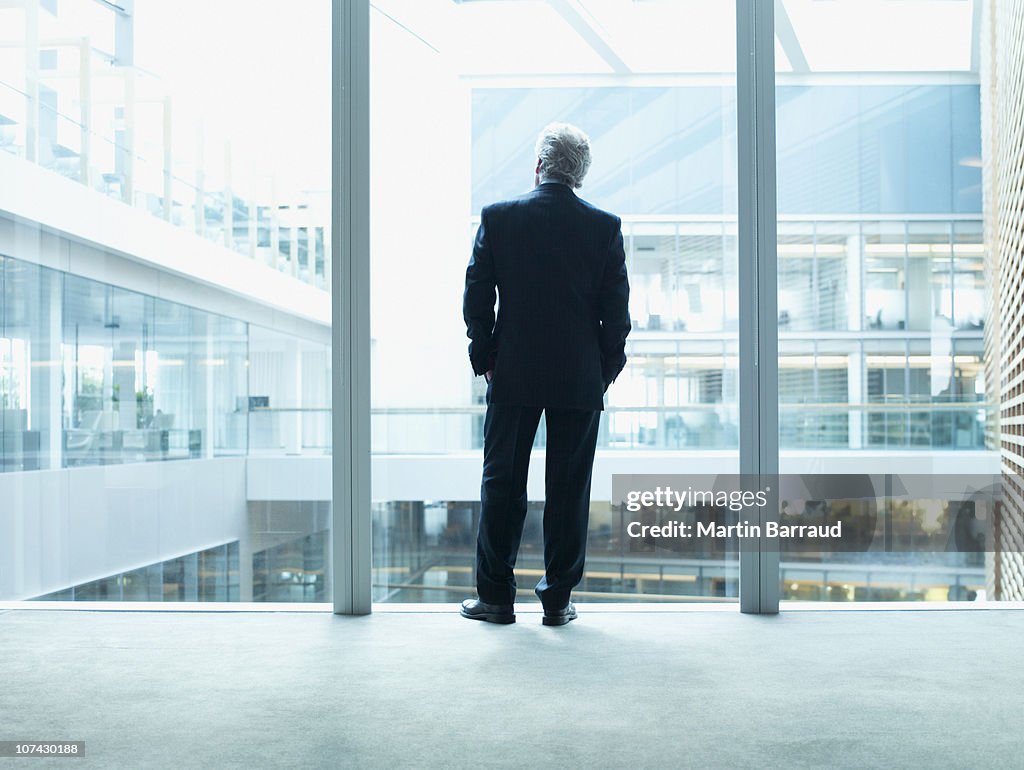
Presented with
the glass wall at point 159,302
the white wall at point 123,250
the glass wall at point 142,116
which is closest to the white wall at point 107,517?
the glass wall at point 159,302

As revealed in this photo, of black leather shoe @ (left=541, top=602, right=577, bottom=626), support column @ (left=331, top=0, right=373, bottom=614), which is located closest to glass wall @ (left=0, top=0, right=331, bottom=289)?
support column @ (left=331, top=0, right=373, bottom=614)

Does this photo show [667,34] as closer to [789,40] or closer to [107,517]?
[789,40]

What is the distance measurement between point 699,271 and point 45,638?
7.14 feet

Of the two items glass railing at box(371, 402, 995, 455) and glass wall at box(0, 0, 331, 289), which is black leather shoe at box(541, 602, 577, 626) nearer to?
glass railing at box(371, 402, 995, 455)

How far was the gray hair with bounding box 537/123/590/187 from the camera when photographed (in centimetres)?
263

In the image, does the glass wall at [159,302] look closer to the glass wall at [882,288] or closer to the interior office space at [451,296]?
the interior office space at [451,296]

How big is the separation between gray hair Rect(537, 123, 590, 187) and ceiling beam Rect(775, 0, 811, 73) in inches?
29.8

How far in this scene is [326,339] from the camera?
2.84 m

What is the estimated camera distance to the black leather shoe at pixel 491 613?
263cm

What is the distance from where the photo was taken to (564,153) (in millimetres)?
2635

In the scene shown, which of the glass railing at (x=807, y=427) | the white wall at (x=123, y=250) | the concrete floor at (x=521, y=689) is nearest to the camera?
the concrete floor at (x=521, y=689)

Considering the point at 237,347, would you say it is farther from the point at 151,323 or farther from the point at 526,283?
the point at 526,283

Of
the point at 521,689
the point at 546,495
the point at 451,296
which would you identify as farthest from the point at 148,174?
the point at 521,689

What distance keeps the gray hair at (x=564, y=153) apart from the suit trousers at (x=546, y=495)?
693 millimetres
